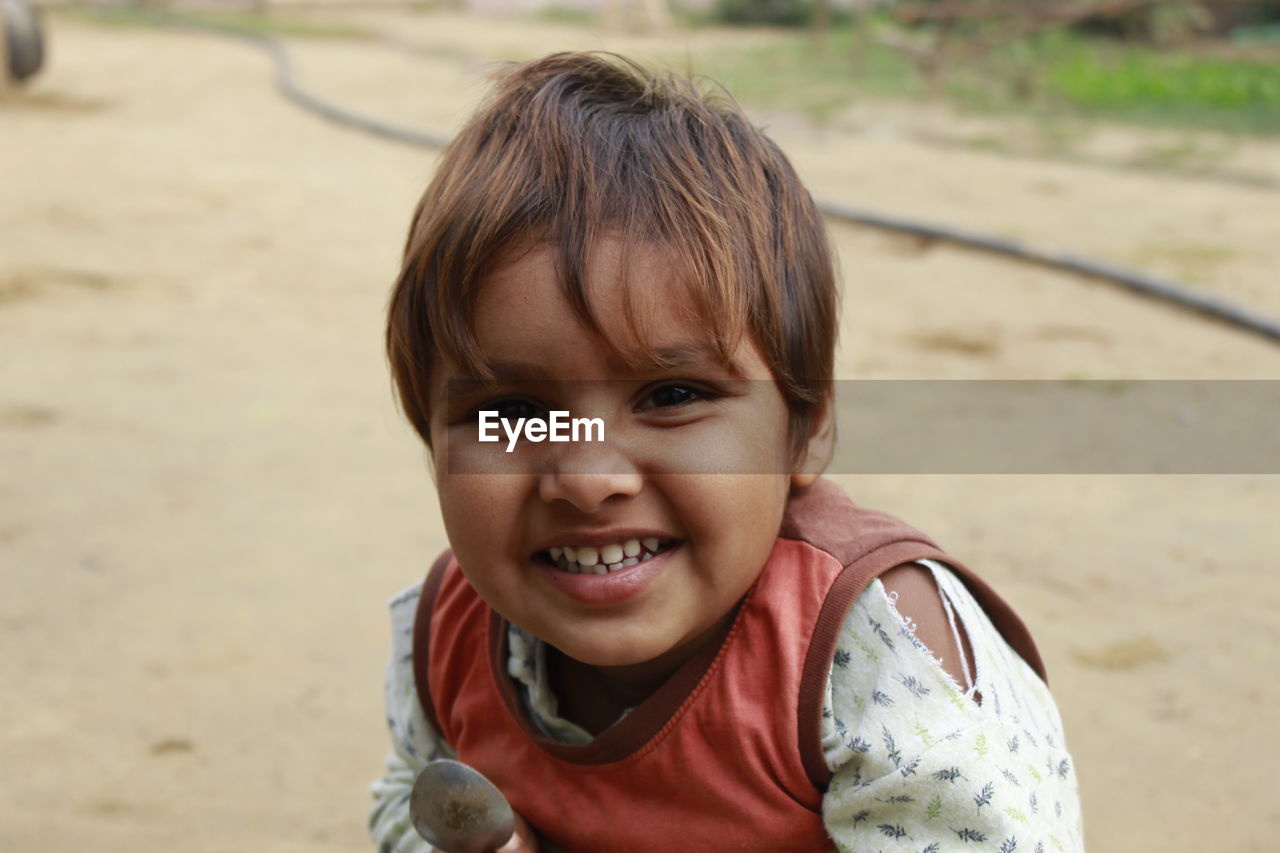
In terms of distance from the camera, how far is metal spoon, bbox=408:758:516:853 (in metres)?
1.40

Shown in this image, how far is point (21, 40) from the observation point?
8898 millimetres

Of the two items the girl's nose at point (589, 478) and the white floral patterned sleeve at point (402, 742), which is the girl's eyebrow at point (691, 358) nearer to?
the girl's nose at point (589, 478)

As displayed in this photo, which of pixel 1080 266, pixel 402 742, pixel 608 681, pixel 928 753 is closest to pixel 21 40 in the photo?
pixel 1080 266

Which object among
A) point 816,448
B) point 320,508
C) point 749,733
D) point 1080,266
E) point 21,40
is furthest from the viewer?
point 21,40

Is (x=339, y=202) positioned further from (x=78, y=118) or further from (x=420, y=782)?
(x=420, y=782)

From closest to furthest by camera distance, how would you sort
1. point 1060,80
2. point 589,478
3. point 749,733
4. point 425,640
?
point 589,478
point 749,733
point 425,640
point 1060,80

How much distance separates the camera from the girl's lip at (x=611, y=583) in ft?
4.29

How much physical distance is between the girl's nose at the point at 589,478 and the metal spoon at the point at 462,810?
32 cm

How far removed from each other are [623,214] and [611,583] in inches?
13.2

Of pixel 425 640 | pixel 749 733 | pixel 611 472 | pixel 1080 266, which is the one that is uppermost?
pixel 611 472

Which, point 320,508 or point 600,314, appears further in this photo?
point 320,508

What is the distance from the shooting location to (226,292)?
480 centimetres

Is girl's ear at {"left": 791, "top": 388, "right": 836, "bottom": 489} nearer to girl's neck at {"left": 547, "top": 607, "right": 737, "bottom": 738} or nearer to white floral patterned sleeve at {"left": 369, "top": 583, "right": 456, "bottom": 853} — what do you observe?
girl's neck at {"left": 547, "top": 607, "right": 737, "bottom": 738}

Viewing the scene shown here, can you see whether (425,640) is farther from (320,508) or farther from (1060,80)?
(1060,80)
